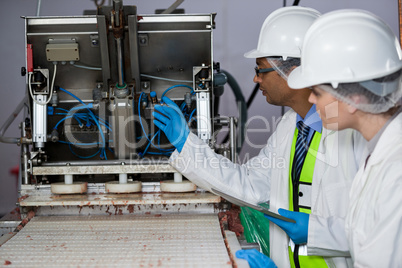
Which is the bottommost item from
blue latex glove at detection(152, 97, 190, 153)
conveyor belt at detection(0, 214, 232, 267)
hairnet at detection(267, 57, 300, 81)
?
conveyor belt at detection(0, 214, 232, 267)

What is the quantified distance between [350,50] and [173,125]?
892mm

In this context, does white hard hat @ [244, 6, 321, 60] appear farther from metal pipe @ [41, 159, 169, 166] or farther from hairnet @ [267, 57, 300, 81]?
metal pipe @ [41, 159, 169, 166]

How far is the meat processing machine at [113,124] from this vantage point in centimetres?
181

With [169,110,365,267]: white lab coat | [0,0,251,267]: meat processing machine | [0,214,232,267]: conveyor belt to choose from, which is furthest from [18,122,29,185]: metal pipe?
[169,110,365,267]: white lab coat

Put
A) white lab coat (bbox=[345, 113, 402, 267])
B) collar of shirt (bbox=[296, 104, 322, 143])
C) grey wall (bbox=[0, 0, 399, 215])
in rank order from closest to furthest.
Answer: white lab coat (bbox=[345, 113, 402, 267])
collar of shirt (bbox=[296, 104, 322, 143])
grey wall (bbox=[0, 0, 399, 215])

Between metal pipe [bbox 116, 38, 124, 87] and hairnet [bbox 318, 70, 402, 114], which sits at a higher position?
metal pipe [bbox 116, 38, 124, 87]

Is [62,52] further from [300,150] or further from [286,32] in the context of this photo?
[300,150]

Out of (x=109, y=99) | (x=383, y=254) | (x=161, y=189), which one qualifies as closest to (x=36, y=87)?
(x=109, y=99)

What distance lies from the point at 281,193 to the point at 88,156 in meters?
1.03

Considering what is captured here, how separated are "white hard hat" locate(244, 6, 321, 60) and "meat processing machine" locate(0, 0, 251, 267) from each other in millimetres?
343

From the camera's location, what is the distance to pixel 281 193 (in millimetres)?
1746

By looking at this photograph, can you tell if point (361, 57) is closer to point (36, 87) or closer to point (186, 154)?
point (186, 154)

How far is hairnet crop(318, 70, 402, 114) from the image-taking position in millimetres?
1162

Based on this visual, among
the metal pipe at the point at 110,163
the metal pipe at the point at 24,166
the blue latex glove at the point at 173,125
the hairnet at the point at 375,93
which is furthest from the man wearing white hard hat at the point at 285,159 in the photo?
the metal pipe at the point at 24,166
